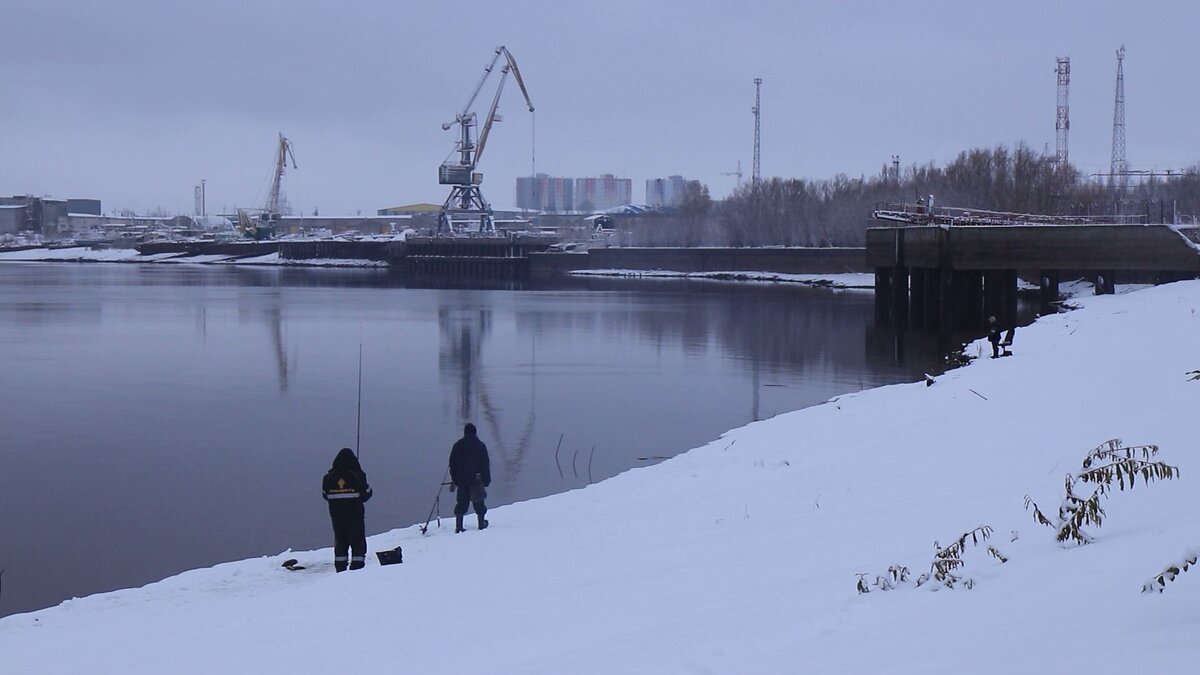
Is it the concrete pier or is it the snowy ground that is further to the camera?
the snowy ground

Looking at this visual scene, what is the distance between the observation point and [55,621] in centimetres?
1041

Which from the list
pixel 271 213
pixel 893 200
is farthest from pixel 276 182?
pixel 893 200

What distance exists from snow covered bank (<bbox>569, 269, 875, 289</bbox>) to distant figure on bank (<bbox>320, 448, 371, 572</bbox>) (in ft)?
243

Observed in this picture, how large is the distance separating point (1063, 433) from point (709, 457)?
18.1ft

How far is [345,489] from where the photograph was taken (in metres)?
12.1

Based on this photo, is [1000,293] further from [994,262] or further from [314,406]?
[314,406]

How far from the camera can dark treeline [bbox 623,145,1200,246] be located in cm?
8619

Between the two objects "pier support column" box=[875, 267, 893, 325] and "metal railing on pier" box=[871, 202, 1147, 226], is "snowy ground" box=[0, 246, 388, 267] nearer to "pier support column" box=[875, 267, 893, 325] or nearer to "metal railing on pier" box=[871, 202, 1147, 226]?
"metal railing on pier" box=[871, 202, 1147, 226]

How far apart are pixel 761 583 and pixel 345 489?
503cm

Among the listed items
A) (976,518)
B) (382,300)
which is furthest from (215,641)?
(382,300)

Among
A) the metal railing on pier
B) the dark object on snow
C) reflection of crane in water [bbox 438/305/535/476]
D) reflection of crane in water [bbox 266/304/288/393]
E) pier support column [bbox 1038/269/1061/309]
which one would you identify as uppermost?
the metal railing on pier

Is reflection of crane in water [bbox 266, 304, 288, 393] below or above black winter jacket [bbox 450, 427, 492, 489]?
below

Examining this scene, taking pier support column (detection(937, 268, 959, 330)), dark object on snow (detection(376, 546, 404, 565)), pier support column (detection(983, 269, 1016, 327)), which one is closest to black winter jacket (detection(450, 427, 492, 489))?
dark object on snow (detection(376, 546, 404, 565))

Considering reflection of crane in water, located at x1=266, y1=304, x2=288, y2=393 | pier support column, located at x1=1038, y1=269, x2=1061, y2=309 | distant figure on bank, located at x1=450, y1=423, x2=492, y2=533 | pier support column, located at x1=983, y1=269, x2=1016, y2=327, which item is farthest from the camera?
pier support column, located at x1=1038, y1=269, x2=1061, y2=309
